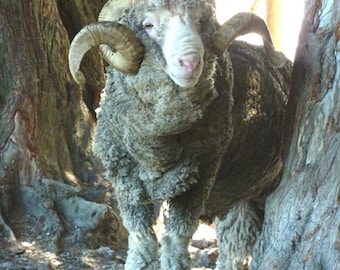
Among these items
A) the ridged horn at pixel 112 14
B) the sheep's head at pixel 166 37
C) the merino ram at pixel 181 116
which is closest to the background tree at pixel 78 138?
the merino ram at pixel 181 116

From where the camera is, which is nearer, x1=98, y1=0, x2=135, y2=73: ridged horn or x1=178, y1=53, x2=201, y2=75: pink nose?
x1=178, y1=53, x2=201, y2=75: pink nose

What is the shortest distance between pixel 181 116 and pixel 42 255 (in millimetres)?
2293

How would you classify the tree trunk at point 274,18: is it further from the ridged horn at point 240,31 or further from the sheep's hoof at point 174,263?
the sheep's hoof at point 174,263

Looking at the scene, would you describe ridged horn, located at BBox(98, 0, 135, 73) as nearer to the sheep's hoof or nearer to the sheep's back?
the sheep's back

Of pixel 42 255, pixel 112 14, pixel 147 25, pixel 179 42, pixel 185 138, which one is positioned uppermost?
pixel 112 14

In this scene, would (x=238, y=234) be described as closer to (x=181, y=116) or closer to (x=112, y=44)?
(x=181, y=116)

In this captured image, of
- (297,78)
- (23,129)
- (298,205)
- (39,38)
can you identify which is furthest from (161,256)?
(39,38)

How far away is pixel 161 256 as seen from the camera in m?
4.40

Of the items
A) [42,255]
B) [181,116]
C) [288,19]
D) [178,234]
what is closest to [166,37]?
[181,116]

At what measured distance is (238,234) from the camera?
5.59m

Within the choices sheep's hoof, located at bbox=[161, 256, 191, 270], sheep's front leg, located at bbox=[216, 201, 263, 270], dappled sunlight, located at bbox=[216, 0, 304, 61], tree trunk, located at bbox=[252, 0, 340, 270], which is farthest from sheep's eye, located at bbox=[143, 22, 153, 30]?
dappled sunlight, located at bbox=[216, 0, 304, 61]

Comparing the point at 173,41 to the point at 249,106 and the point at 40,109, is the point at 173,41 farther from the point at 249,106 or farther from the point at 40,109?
the point at 40,109

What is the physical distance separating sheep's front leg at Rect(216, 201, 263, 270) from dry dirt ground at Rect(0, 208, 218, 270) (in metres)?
0.83

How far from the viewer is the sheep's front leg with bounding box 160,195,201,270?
14.3ft
